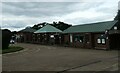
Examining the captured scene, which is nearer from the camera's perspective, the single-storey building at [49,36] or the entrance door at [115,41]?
the entrance door at [115,41]

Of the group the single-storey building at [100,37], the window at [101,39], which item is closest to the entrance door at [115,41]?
the single-storey building at [100,37]

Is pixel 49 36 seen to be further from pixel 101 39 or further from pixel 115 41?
pixel 115 41

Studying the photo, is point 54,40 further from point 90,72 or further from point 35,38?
point 90,72

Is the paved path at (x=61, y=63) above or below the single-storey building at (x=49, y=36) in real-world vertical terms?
below

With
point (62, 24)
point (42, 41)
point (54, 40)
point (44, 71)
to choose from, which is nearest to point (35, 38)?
point (42, 41)

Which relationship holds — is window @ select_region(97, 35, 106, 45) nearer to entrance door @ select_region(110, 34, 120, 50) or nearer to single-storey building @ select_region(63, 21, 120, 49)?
single-storey building @ select_region(63, 21, 120, 49)

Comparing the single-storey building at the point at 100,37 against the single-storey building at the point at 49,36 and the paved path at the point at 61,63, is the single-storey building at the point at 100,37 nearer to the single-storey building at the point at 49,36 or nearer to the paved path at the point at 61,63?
the single-storey building at the point at 49,36

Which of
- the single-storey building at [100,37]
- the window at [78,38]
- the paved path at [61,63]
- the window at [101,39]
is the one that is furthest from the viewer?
the window at [78,38]

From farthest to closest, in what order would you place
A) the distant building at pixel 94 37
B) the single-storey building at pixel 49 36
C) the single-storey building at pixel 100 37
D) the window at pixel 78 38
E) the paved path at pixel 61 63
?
the single-storey building at pixel 49 36, the window at pixel 78 38, the distant building at pixel 94 37, the single-storey building at pixel 100 37, the paved path at pixel 61 63

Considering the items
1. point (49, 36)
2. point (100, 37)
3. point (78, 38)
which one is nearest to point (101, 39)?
point (100, 37)

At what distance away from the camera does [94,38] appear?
33.7 meters

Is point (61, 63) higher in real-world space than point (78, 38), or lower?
lower

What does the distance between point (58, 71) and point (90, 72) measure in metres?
1.98

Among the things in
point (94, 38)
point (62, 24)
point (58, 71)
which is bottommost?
point (58, 71)
